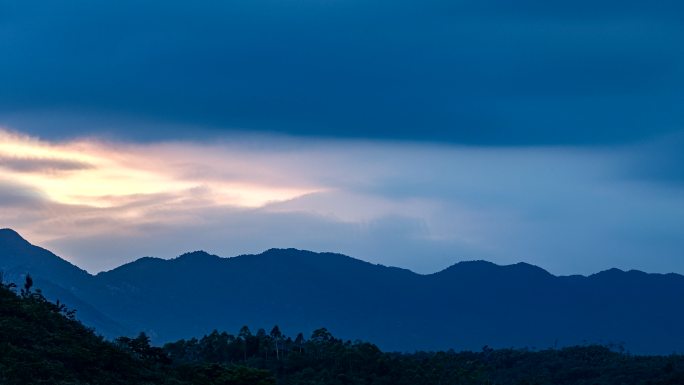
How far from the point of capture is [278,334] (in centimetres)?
18125

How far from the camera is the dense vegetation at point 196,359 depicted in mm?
81188

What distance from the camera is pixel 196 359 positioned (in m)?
169

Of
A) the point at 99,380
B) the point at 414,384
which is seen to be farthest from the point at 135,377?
the point at 414,384

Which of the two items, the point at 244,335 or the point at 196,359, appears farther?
the point at 244,335

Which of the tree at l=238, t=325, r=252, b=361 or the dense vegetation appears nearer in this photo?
the dense vegetation

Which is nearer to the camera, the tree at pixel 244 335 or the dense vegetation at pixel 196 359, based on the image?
the dense vegetation at pixel 196 359

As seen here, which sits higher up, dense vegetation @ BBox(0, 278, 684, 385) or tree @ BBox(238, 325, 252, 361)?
tree @ BBox(238, 325, 252, 361)

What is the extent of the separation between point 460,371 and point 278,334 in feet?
109

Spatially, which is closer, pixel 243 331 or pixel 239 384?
pixel 239 384

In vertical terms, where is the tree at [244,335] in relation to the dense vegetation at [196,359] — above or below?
above

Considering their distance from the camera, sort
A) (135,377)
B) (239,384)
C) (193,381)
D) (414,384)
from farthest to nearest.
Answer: (414,384)
(239,384)
(193,381)
(135,377)

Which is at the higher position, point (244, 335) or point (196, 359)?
point (244, 335)

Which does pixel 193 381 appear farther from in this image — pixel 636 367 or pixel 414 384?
pixel 636 367

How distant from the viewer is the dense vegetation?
81188 millimetres
